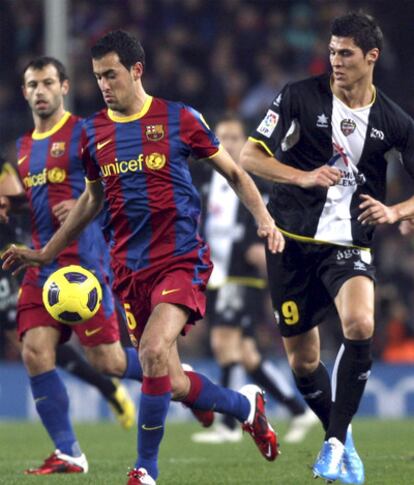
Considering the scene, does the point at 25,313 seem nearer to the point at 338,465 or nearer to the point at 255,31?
the point at 338,465

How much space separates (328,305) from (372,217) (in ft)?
2.90

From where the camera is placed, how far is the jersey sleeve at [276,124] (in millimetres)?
7336

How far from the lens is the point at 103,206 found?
7.47 metres

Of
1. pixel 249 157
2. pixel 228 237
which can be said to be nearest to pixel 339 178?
pixel 249 157

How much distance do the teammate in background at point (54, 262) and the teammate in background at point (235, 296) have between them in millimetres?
2677

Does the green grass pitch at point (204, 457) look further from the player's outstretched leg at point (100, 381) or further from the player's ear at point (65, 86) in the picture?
the player's ear at point (65, 86)

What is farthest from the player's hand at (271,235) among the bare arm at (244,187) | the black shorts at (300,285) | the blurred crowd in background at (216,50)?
the blurred crowd in background at (216,50)

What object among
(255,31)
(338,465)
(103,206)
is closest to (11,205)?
(103,206)

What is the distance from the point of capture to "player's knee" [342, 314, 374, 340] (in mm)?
7023

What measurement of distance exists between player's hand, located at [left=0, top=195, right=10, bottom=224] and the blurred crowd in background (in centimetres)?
808

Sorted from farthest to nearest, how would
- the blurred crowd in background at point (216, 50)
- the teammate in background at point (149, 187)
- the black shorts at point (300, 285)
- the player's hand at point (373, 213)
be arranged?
the blurred crowd in background at point (216, 50) < the black shorts at point (300, 285) < the teammate in background at point (149, 187) < the player's hand at point (373, 213)

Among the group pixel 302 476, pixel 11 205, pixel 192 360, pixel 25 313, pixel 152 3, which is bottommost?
pixel 192 360

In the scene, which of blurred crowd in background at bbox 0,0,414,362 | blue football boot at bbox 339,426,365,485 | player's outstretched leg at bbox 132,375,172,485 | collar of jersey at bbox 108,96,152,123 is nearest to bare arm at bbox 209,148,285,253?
collar of jersey at bbox 108,96,152,123

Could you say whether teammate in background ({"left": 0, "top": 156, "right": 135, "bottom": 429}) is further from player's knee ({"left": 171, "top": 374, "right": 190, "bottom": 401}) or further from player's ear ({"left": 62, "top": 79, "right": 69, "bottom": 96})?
player's knee ({"left": 171, "top": 374, "right": 190, "bottom": 401})
